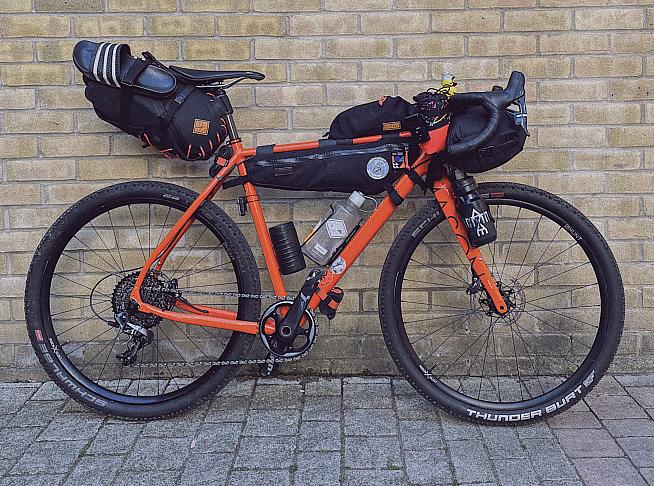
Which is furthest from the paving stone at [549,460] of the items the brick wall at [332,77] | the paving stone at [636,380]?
the brick wall at [332,77]

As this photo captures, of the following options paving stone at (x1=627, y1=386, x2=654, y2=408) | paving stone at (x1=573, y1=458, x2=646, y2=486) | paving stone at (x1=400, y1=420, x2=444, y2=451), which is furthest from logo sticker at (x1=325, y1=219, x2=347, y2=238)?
paving stone at (x1=627, y1=386, x2=654, y2=408)

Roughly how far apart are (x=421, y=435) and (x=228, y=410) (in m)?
0.96

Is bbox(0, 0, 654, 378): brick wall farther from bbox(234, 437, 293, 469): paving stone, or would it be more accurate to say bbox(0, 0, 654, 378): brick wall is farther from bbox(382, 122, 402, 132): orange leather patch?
bbox(234, 437, 293, 469): paving stone

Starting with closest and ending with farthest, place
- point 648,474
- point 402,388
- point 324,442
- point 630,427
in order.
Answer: point 648,474 < point 324,442 < point 630,427 < point 402,388

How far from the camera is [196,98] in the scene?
383 centimetres

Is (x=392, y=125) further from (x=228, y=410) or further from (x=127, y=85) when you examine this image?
(x=228, y=410)

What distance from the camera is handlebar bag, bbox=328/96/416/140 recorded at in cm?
377

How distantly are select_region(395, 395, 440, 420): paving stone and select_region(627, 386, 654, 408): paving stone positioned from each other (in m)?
1.02

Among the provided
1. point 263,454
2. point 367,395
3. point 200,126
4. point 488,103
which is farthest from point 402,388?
point 200,126

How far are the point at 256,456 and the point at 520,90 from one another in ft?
6.56

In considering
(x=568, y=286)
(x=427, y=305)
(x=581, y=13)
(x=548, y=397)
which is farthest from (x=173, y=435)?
(x=581, y=13)

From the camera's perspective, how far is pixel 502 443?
3645mm

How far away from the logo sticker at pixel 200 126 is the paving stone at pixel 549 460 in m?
2.06

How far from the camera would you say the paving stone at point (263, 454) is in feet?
11.4
